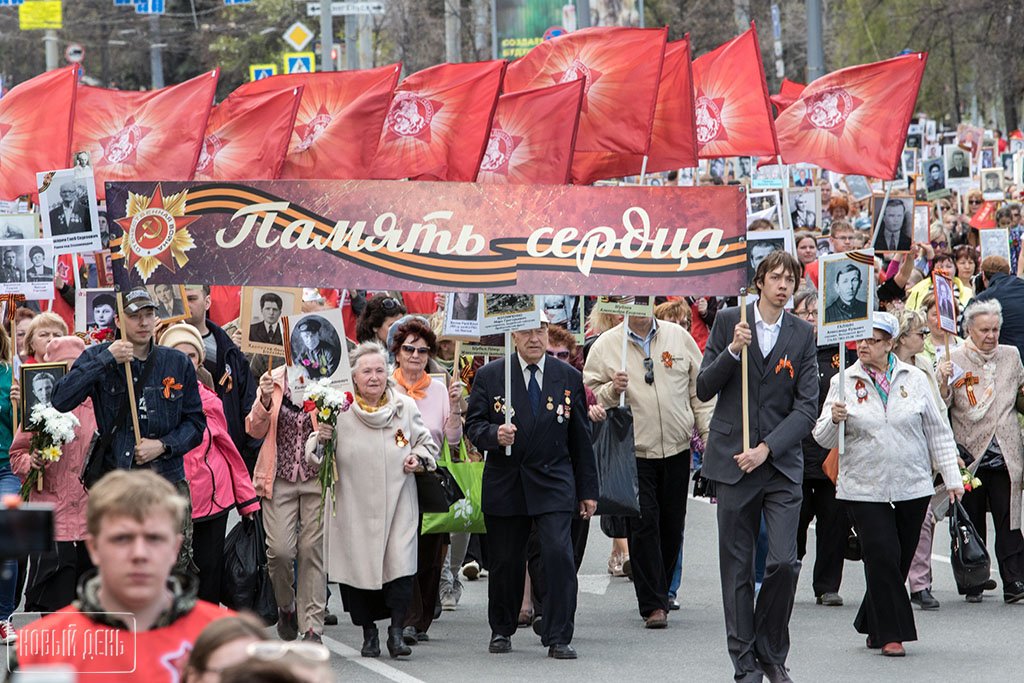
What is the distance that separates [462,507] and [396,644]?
1.08 m

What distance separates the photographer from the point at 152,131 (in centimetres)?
1317

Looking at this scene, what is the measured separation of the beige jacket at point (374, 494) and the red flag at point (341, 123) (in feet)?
16.2

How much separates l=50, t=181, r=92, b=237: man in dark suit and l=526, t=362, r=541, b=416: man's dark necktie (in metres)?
2.47

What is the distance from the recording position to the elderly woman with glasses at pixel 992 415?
37.5ft

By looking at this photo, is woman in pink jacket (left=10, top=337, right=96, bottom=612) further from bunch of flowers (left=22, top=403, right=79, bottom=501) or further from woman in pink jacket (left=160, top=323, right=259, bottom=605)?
woman in pink jacket (left=160, top=323, right=259, bottom=605)

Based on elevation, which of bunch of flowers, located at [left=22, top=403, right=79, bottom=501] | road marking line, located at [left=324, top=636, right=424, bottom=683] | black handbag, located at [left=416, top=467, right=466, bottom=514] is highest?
bunch of flowers, located at [left=22, top=403, right=79, bottom=501]

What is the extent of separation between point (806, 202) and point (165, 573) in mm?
15754

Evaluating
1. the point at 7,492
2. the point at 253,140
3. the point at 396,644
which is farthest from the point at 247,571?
the point at 253,140

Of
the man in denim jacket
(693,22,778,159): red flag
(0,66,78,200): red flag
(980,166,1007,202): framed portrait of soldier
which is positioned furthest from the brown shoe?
(980,166,1007,202): framed portrait of soldier

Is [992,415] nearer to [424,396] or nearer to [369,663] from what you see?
[424,396]

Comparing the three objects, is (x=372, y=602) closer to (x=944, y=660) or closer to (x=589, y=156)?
(x=944, y=660)

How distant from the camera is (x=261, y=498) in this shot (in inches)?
400

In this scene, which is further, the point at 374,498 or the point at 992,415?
the point at 992,415

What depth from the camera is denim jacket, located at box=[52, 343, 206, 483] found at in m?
8.96
